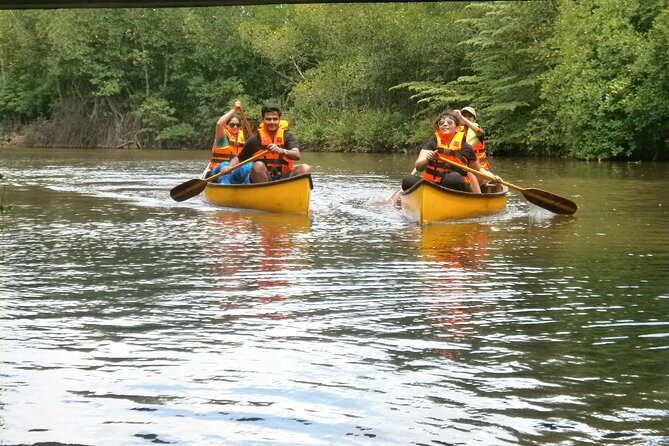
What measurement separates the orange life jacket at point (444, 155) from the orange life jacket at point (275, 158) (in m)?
2.10

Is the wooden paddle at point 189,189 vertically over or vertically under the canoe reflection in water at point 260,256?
over

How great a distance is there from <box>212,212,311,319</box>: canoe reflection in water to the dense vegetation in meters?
15.0

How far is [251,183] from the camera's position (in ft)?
47.4

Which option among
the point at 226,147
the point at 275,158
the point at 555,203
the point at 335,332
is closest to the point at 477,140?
the point at 555,203

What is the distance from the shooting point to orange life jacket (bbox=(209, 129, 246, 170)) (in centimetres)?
1652

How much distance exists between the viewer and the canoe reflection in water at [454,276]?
21.6 feet

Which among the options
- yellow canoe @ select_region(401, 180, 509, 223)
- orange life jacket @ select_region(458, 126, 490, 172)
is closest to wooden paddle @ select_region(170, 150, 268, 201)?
yellow canoe @ select_region(401, 180, 509, 223)

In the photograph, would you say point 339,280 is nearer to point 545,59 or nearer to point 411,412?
point 411,412

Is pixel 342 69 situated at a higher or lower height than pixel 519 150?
higher

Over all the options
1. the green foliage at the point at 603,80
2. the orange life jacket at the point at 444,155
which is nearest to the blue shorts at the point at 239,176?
the orange life jacket at the point at 444,155

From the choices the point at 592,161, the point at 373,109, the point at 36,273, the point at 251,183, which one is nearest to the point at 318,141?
the point at 373,109

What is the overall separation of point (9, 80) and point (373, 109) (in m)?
20.2

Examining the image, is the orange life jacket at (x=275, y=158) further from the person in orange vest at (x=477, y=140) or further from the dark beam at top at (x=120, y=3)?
the dark beam at top at (x=120, y=3)

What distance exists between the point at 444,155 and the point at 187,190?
4.27 meters
